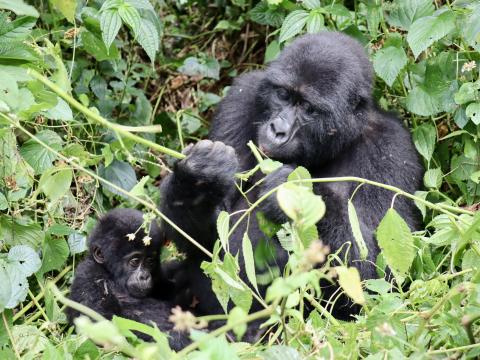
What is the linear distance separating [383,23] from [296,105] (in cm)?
118

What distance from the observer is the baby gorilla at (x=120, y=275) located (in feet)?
13.7

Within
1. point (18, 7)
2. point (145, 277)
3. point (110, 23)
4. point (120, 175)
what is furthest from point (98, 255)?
point (18, 7)

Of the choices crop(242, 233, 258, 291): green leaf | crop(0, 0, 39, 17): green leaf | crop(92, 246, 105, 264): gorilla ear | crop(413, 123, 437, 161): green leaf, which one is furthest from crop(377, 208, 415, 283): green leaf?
crop(413, 123, 437, 161): green leaf

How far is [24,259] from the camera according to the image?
4098 mm

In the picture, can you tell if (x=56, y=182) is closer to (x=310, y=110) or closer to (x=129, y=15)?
(x=129, y=15)

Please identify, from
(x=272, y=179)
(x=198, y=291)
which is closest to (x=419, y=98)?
(x=272, y=179)

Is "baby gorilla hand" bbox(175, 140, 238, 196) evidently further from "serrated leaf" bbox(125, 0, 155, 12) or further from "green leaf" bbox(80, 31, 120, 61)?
"green leaf" bbox(80, 31, 120, 61)

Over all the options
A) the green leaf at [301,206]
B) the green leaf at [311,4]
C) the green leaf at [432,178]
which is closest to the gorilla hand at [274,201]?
the green leaf at [432,178]

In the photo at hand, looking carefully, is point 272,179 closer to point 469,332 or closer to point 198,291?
point 198,291

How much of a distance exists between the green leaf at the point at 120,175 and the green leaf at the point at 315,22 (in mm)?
1415

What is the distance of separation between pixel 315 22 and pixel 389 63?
52 centimetres

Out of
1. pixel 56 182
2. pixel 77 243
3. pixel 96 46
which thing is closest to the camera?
pixel 56 182

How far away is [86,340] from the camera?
3.48 meters

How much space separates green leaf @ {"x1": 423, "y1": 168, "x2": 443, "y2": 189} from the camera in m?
4.58
